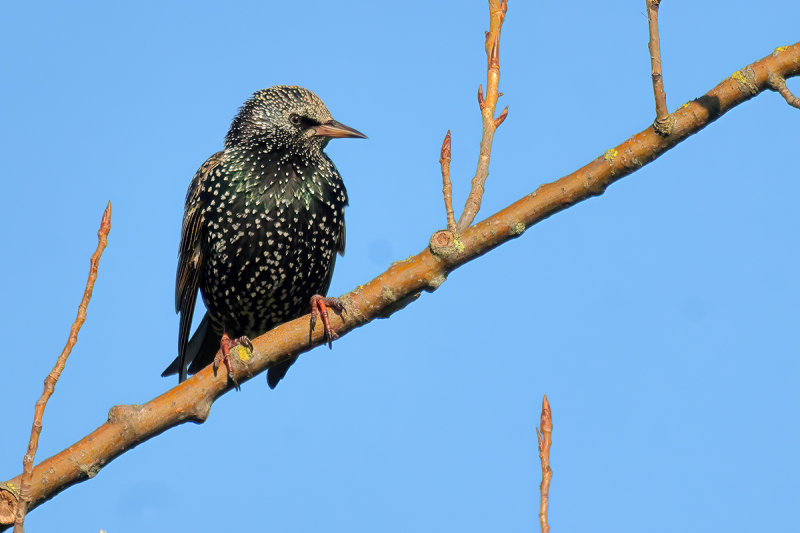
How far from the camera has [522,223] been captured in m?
3.39

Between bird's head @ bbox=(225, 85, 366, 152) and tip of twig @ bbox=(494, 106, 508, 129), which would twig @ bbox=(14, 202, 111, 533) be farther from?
bird's head @ bbox=(225, 85, 366, 152)

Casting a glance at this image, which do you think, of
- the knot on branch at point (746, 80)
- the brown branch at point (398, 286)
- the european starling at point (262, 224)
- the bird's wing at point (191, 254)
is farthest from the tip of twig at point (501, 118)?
the bird's wing at point (191, 254)

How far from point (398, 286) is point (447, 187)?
45cm

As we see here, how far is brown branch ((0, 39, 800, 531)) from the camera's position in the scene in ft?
10.8

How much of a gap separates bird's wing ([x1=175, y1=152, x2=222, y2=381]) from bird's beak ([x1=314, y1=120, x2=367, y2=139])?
654mm

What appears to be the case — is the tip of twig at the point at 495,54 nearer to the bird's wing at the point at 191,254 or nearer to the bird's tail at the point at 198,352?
the bird's wing at the point at 191,254

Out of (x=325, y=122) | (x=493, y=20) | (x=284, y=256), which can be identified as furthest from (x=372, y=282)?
(x=325, y=122)

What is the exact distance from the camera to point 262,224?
5.63 m

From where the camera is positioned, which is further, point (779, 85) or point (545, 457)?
point (779, 85)

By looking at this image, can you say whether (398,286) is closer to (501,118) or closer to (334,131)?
(501,118)

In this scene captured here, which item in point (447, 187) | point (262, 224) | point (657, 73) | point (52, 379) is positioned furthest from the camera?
point (262, 224)

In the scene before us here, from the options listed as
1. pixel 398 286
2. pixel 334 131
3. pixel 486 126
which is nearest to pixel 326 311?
pixel 398 286

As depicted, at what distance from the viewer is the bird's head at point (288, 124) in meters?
5.98

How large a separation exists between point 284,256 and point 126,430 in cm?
215
